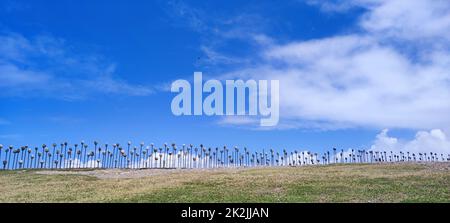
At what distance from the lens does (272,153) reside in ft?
653

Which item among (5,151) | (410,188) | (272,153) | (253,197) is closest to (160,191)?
(253,197)

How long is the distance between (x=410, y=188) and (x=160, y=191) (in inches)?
1019
